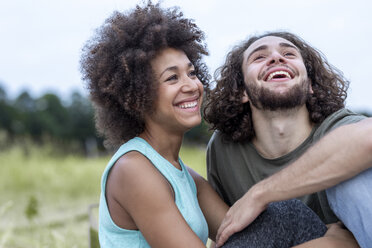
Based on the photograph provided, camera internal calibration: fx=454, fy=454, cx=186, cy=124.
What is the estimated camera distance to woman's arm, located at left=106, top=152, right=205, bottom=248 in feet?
6.24

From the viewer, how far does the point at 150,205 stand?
6.32ft

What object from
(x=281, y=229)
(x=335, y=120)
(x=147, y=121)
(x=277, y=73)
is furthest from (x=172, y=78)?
(x=335, y=120)

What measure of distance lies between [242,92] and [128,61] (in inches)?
40.3

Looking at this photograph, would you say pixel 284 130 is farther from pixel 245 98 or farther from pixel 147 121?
pixel 147 121

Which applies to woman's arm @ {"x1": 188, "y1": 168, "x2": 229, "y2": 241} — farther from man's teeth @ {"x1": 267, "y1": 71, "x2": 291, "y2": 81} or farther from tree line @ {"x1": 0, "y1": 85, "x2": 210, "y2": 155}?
tree line @ {"x1": 0, "y1": 85, "x2": 210, "y2": 155}

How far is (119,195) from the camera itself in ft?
6.52

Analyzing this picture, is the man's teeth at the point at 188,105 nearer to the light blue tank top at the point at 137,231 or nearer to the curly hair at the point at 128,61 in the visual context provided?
the curly hair at the point at 128,61

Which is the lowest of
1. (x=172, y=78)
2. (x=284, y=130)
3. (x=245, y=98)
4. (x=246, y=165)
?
(x=246, y=165)

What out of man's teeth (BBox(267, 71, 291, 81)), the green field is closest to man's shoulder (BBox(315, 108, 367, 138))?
man's teeth (BBox(267, 71, 291, 81))

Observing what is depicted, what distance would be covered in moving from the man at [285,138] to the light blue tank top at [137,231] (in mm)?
159

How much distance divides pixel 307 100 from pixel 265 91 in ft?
1.08

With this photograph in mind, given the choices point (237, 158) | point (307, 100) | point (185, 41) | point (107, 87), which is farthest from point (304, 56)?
point (107, 87)

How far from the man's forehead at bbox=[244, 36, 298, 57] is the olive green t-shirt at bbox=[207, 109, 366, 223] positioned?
22.7 inches

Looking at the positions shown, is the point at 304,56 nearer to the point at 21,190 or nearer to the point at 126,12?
the point at 126,12
